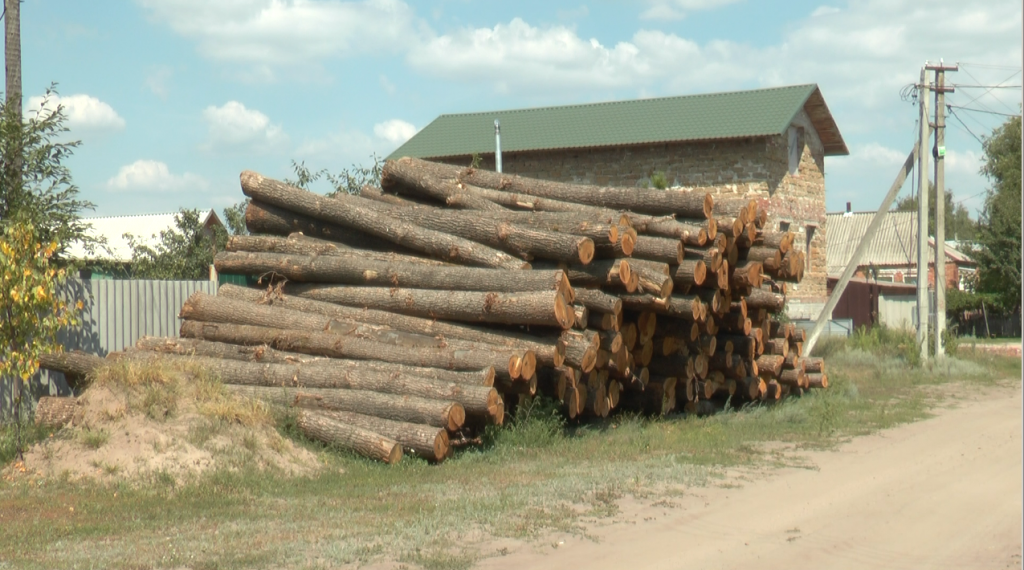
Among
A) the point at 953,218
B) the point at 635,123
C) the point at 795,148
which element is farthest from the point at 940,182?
the point at 953,218

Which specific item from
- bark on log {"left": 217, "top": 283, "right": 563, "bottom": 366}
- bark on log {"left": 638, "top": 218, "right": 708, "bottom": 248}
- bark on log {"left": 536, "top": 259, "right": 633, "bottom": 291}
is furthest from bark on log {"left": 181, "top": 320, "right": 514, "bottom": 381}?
bark on log {"left": 638, "top": 218, "right": 708, "bottom": 248}

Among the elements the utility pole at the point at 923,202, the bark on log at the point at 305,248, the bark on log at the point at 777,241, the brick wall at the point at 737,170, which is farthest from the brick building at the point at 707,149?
the bark on log at the point at 305,248

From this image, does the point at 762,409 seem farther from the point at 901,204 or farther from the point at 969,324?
the point at 901,204

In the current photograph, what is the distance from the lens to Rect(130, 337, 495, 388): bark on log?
1128 centimetres

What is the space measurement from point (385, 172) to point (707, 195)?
506 centimetres

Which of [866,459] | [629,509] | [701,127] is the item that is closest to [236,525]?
[629,509]

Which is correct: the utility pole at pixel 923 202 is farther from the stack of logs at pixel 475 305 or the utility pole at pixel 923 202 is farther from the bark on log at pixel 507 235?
the bark on log at pixel 507 235

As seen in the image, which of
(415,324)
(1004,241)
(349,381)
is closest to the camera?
(349,381)

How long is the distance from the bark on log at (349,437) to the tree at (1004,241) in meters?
32.9

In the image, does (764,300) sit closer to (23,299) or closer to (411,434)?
(411,434)

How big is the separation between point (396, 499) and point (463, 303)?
11.4ft

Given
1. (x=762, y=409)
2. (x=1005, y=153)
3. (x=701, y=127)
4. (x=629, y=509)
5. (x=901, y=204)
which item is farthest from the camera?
(x=901, y=204)

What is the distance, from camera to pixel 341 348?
12094mm

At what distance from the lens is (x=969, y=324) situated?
140ft
